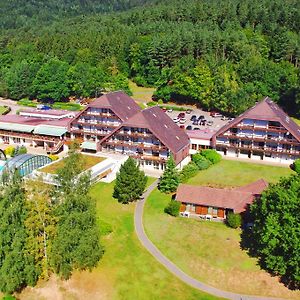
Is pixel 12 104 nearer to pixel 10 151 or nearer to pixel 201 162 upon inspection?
pixel 10 151

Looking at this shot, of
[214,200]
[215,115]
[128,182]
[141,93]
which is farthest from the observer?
[141,93]

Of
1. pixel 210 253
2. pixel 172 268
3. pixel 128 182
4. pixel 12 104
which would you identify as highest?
pixel 128 182

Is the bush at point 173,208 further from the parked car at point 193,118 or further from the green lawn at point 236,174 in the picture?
the parked car at point 193,118

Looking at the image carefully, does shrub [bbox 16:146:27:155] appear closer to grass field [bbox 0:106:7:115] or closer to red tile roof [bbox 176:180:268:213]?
grass field [bbox 0:106:7:115]

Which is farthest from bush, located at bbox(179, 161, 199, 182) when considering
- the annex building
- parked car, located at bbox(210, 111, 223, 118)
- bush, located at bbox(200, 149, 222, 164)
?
parked car, located at bbox(210, 111, 223, 118)

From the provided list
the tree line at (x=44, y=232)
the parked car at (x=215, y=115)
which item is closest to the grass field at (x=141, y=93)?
the parked car at (x=215, y=115)

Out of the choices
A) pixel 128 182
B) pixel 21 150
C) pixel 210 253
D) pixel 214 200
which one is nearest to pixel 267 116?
pixel 214 200
